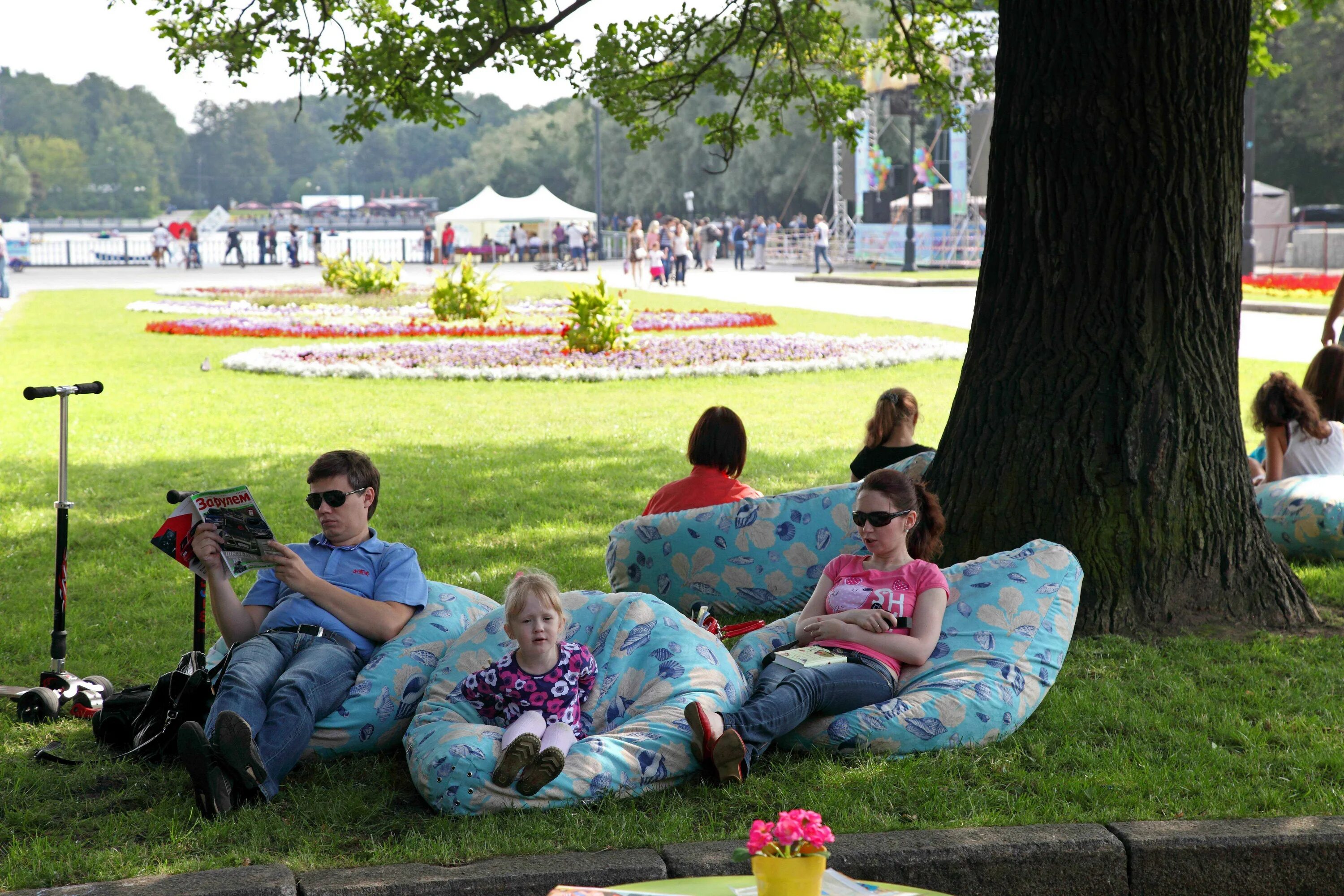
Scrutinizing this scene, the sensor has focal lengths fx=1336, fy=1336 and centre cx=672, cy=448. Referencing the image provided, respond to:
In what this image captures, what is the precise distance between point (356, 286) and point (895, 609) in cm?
2580

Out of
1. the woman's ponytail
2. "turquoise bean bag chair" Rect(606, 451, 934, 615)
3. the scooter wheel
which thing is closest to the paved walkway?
"turquoise bean bag chair" Rect(606, 451, 934, 615)

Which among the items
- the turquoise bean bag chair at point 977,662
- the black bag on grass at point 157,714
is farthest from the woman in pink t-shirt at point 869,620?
the black bag on grass at point 157,714

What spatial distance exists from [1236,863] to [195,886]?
2.81 m

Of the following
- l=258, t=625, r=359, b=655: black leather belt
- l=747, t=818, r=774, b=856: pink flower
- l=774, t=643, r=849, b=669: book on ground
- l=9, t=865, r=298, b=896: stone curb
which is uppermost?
l=747, t=818, r=774, b=856: pink flower

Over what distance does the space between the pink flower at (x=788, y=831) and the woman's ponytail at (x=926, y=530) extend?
103 inches

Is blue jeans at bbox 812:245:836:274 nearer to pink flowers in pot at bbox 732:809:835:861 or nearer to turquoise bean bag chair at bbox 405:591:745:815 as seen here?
turquoise bean bag chair at bbox 405:591:745:815

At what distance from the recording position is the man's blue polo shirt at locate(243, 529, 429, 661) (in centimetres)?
478

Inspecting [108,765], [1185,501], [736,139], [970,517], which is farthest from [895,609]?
[736,139]

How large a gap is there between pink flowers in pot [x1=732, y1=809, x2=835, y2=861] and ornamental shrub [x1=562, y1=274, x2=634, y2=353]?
14690 millimetres

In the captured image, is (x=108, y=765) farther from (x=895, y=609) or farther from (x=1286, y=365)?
(x=1286, y=365)

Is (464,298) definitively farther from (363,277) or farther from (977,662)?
(977,662)

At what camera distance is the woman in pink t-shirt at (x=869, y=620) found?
4391 mm

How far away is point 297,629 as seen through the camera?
473 centimetres

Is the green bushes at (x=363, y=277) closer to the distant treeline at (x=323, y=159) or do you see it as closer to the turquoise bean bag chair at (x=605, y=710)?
the turquoise bean bag chair at (x=605, y=710)
